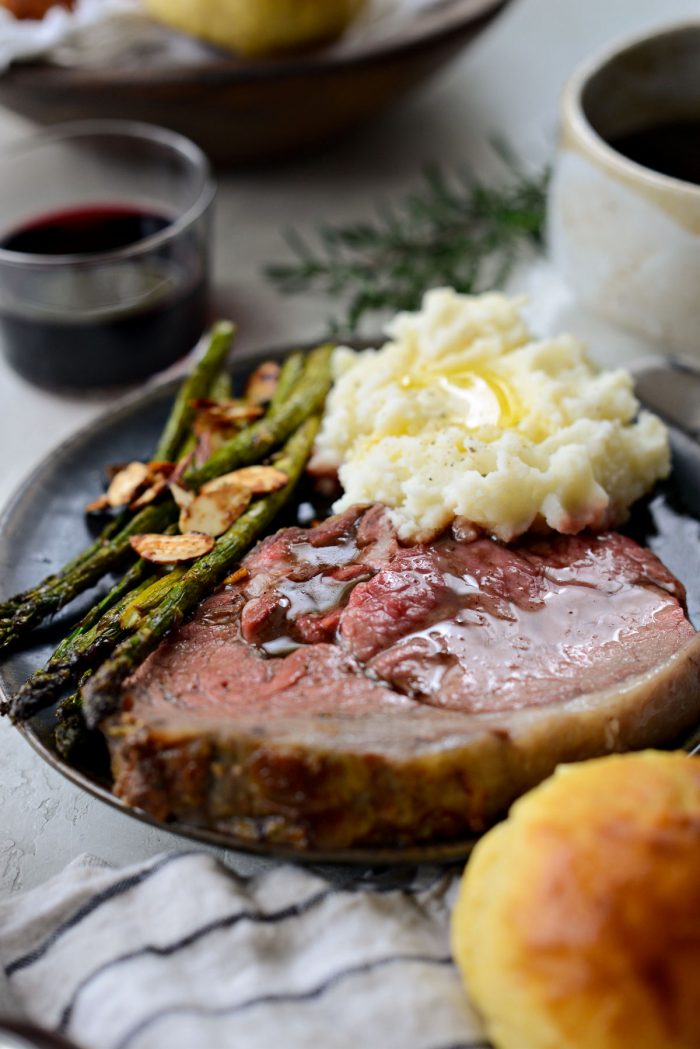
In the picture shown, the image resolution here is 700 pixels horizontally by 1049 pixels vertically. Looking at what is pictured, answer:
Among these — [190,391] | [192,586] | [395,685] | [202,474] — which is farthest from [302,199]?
[395,685]

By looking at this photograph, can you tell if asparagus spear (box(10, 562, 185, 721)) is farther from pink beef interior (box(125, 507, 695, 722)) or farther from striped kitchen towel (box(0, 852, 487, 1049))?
striped kitchen towel (box(0, 852, 487, 1049))

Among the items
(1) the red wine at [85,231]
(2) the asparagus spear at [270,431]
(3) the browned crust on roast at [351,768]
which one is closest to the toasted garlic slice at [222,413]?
(2) the asparagus spear at [270,431]

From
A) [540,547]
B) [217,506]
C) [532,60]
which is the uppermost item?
[217,506]

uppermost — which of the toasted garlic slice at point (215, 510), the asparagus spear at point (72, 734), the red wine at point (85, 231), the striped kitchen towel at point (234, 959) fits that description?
the red wine at point (85, 231)

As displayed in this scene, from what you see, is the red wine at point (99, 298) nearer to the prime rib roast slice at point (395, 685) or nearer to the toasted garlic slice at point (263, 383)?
the toasted garlic slice at point (263, 383)

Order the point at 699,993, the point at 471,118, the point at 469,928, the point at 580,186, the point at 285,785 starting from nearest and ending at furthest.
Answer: the point at 699,993 < the point at 469,928 < the point at 285,785 < the point at 580,186 < the point at 471,118

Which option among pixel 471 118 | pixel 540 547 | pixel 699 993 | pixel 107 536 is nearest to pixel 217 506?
pixel 107 536

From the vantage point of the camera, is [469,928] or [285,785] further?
[285,785]

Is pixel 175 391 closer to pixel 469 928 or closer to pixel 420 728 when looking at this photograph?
pixel 420 728
